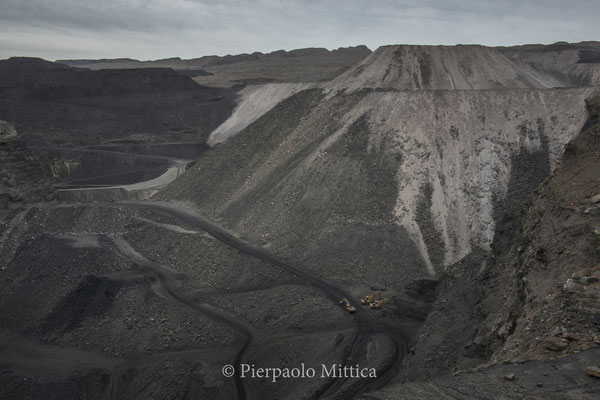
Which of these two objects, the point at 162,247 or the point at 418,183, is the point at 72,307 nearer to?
the point at 162,247

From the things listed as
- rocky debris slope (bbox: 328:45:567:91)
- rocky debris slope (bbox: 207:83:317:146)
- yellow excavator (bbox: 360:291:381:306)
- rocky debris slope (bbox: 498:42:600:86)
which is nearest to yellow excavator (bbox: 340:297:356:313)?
yellow excavator (bbox: 360:291:381:306)

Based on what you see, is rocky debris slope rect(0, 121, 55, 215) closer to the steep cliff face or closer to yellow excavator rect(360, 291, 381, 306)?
the steep cliff face

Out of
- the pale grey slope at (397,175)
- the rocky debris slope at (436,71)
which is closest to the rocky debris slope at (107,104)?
the rocky debris slope at (436,71)

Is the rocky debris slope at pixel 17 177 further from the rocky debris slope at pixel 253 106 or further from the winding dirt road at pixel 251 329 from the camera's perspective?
the rocky debris slope at pixel 253 106

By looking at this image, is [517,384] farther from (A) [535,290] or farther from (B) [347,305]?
(B) [347,305]

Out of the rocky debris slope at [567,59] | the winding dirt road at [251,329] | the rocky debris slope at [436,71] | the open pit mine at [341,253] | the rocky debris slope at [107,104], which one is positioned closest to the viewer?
the open pit mine at [341,253]

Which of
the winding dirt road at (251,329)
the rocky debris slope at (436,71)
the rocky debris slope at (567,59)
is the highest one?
the rocky debris slope at (567,59)
